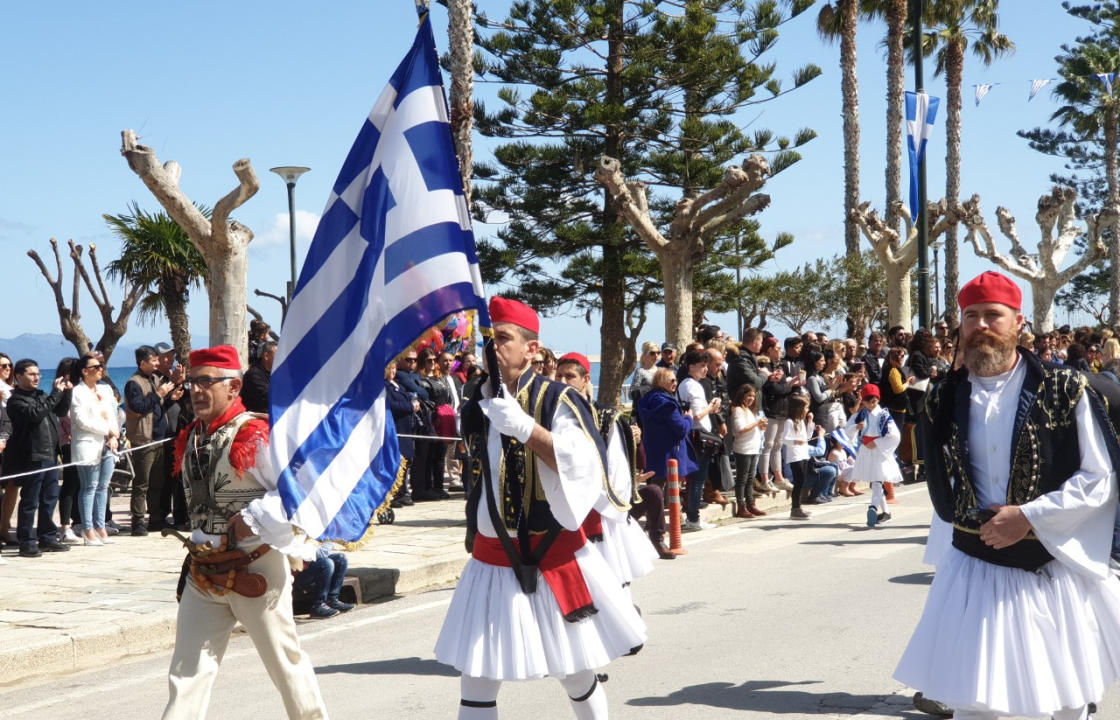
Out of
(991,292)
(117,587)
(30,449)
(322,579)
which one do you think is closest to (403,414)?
(30,449)

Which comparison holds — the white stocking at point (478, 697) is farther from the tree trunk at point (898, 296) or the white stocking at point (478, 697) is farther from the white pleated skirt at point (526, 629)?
the tree trunk at point (898, 296)

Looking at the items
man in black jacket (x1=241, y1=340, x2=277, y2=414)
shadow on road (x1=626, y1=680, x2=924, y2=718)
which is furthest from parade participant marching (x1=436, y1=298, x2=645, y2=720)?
man in black jacket (x1=241, y1=340, x2=277, y2=414)

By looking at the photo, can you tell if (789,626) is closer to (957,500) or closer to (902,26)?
(957,500)

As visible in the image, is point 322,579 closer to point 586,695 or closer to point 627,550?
point 627,550

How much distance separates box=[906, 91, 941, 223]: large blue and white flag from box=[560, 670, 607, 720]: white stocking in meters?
18.7

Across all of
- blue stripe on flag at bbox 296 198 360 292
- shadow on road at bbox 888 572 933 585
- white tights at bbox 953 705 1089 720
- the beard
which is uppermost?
blue stripe on flag at bbox 296 198 360 292

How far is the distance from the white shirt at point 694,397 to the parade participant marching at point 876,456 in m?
1.68

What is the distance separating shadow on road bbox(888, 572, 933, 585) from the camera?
9125mm

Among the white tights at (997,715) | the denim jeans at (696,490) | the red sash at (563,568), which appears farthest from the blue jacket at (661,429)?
the white tights at (997,715)

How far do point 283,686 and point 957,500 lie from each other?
271cm

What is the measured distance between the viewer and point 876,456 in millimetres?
12312

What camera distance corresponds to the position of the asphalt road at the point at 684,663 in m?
6.09

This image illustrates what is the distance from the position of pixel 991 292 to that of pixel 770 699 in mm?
2681

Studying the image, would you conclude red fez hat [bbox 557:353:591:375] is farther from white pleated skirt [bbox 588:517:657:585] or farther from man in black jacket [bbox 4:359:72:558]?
man in black jacket [bbox 4:359:72:558]
